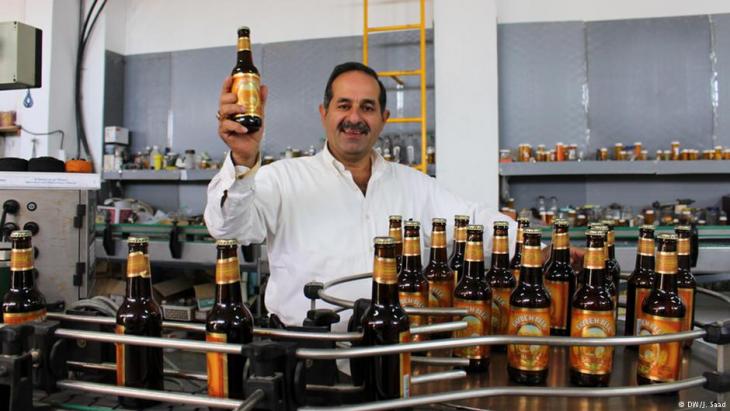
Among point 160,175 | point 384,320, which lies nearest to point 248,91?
point 384,320

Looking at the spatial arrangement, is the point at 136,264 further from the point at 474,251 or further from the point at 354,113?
the point at 354,113

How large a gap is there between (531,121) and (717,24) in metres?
1.49

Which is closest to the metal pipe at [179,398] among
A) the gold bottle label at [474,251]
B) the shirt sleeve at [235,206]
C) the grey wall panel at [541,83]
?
the gold bottle label at [474,251]

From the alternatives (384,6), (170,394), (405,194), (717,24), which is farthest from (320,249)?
(717,24)

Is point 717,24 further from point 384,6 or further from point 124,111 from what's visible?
point 124,111

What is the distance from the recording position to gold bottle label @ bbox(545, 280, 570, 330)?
3.92 feet

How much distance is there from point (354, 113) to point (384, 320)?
107 centimetres

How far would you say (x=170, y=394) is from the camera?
0.66 m

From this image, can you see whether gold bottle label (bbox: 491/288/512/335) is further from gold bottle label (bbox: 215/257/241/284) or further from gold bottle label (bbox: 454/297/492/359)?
gold bottle label (bbox: 215/257/241/284)

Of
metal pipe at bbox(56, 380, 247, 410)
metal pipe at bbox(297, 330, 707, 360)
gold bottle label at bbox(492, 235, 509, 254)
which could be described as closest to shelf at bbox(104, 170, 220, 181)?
gold bottle label at bbox(492, 235, 509, 254)

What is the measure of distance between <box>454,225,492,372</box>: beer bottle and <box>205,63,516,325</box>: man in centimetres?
65

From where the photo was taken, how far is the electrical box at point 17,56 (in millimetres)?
1729

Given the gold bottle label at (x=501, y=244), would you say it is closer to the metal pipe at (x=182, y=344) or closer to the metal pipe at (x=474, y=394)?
the metal pipe at (x=474, y=394)

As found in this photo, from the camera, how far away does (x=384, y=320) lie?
0.84 meters
